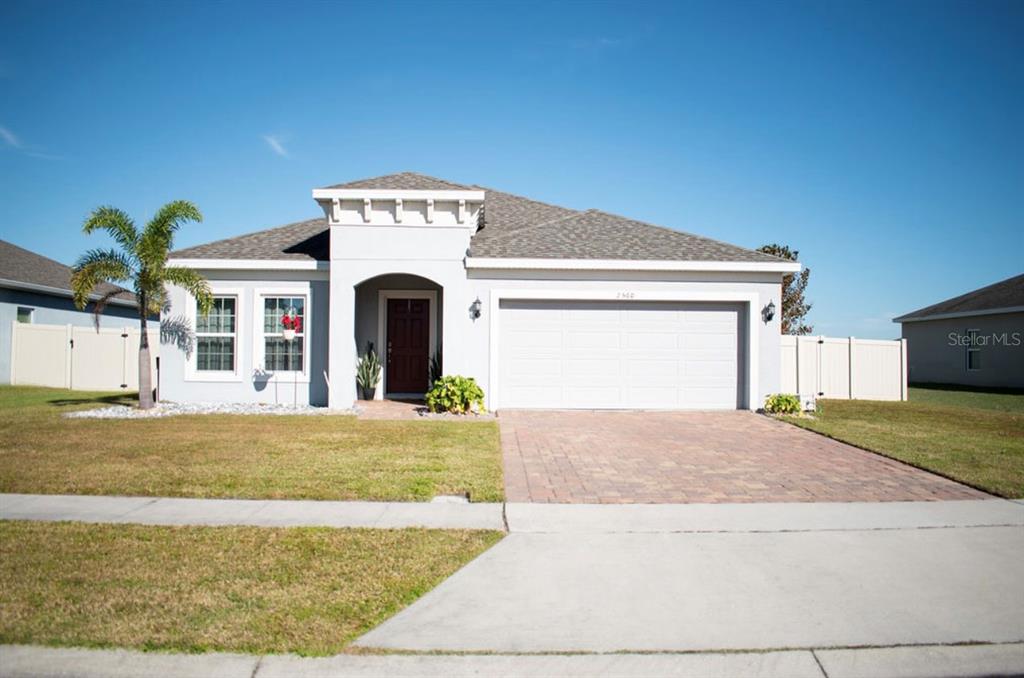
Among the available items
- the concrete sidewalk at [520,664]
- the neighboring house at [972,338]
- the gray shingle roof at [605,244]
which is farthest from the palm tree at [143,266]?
the neighboring house at [972,338]

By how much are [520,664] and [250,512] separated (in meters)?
3.76

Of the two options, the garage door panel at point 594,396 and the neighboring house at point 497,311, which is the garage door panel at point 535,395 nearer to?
the neighboring house at point 497,311

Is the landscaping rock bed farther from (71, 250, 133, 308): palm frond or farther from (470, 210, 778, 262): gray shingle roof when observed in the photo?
(470, 210, 778, 262): gray shingle roof

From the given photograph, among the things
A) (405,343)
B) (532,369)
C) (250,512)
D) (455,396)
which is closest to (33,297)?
(405,343)

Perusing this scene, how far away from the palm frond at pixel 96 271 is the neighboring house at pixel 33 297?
9976 mm

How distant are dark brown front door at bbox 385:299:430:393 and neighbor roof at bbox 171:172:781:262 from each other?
2237mm

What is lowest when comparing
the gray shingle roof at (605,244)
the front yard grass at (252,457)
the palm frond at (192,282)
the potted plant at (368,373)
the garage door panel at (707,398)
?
the front yard grass at (252,457)

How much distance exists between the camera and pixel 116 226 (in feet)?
44.3

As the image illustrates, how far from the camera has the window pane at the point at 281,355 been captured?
15.0m

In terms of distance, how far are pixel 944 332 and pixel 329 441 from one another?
2933 centimetres

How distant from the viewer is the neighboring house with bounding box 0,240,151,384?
20.8m

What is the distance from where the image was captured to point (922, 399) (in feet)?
67.1

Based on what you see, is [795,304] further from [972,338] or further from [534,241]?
[534,241]

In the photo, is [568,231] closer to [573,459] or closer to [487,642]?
[573,459]
